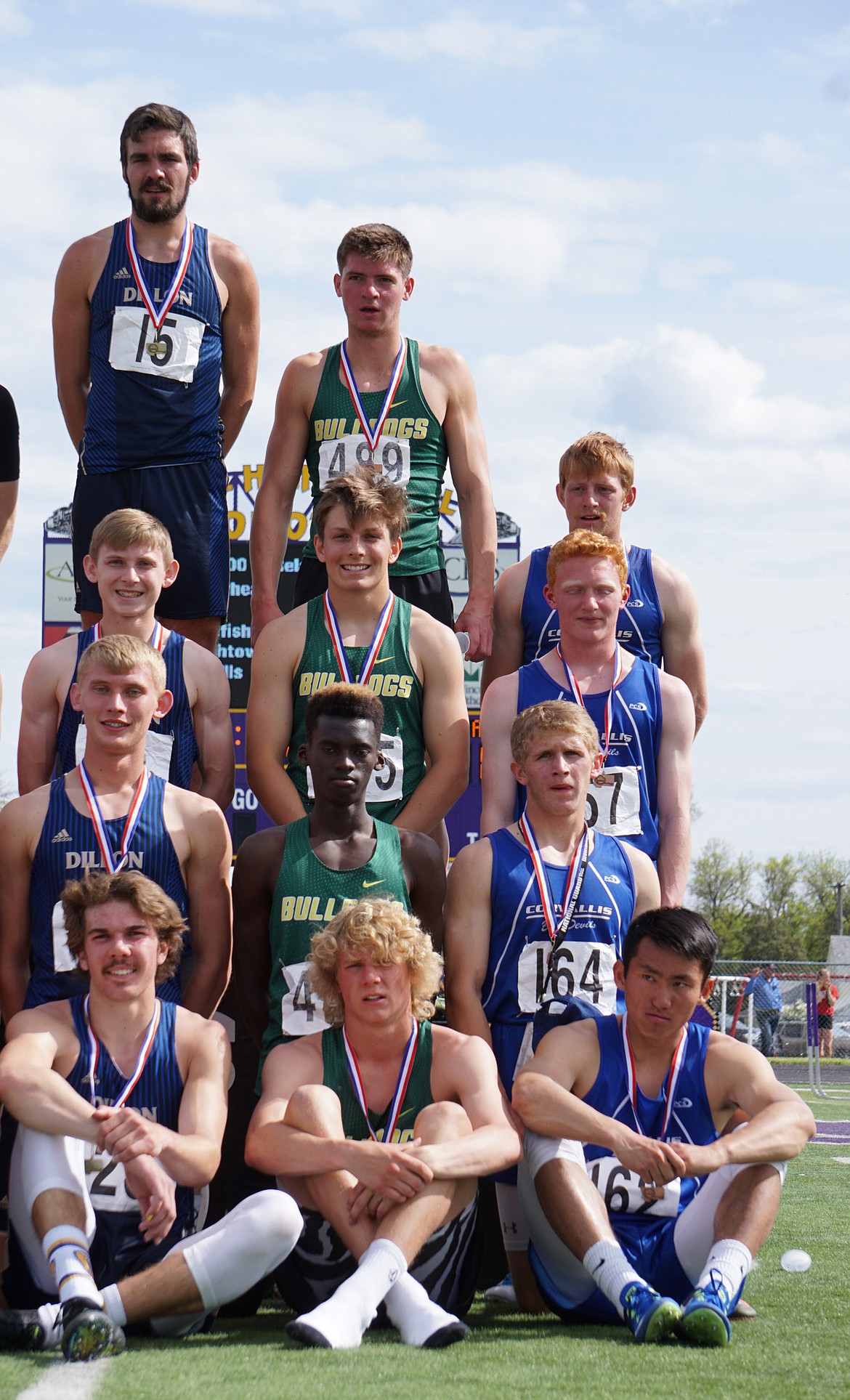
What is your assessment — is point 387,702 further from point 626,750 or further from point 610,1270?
point 610,1270

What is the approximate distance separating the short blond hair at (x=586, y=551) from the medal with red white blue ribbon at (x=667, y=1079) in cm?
186

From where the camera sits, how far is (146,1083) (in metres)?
4.37

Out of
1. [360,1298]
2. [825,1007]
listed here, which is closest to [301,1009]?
[360,1298]

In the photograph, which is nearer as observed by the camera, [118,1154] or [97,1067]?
[118,1154]

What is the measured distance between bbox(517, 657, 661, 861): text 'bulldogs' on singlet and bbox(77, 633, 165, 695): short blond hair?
1404 millimetres

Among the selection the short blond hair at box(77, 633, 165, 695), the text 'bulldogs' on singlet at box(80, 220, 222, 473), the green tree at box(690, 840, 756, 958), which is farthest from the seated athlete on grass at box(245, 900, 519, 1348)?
the green tree at box(690, 840, 756, 958)

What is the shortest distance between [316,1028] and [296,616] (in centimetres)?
168

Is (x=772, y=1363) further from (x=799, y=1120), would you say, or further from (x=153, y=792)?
(x=153, y=792)

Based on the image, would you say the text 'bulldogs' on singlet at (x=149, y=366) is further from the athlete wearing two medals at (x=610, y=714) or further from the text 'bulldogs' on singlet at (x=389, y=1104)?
the text 'bulldogs' on singlet at (x=389, y=1104)

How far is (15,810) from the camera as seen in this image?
197 inches

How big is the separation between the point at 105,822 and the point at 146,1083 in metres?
0.93

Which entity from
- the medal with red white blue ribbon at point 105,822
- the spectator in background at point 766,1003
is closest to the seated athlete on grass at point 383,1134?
the medal with red white blue ribbon at point 105,822

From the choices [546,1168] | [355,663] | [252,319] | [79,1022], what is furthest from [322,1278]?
[252,319]

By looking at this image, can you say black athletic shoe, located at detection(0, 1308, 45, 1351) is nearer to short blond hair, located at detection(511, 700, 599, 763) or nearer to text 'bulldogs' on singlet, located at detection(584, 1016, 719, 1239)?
text 'bulldogs' on singlet, located at detection(584, 1016, 719, 1239)
